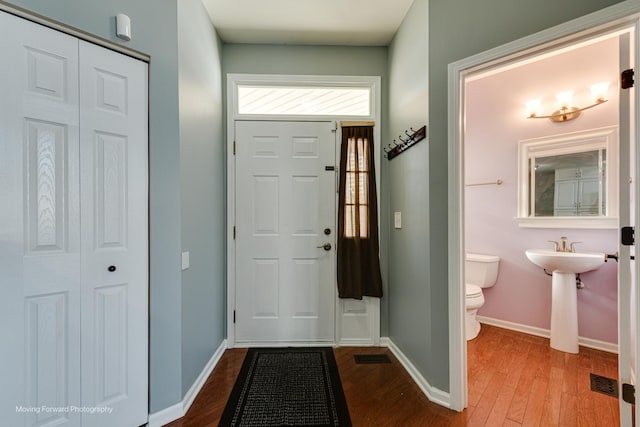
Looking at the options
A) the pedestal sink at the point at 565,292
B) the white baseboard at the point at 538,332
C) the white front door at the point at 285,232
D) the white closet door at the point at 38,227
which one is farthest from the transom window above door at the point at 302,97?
the white baseboard at the point at 538,332

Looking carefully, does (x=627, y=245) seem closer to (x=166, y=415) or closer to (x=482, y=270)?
(x=482, y=270)

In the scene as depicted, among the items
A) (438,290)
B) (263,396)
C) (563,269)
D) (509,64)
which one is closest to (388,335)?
(438,290)

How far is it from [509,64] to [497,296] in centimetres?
245

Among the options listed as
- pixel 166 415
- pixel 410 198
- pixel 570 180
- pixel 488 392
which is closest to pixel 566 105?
pixel 570 180

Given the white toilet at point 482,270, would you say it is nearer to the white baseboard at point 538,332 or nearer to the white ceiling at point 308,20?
the white baseboard at point 538,332

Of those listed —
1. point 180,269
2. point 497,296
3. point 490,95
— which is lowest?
point 497,296

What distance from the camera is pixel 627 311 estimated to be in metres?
1.29

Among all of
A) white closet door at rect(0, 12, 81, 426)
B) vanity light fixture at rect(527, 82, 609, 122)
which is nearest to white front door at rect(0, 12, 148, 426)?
white closet door at rect(0, 12, 81, 426)

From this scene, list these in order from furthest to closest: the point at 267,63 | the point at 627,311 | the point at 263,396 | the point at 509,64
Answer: the point at 267,63 < the point at 263,396 < the point at 509,64 < the point at 627,311

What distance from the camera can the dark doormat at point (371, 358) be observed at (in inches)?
90.5

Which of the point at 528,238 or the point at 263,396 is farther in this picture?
the point at 528,238

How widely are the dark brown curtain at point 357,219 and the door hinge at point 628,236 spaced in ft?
5.03

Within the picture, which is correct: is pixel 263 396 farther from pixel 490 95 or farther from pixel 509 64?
pixel 490 95

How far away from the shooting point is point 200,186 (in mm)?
2021
